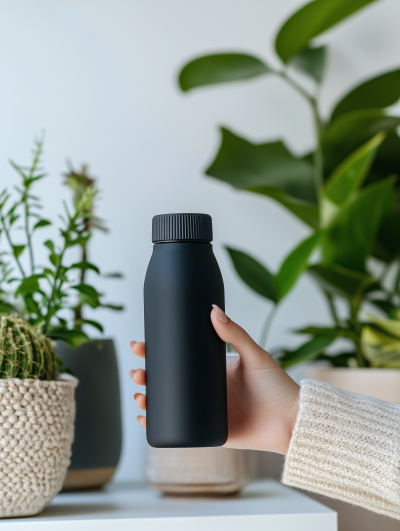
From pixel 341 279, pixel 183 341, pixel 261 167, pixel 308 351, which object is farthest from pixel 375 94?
pixel 183 341

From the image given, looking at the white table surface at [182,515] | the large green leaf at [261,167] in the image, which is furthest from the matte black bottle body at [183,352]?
the large green leaf at [261,167]

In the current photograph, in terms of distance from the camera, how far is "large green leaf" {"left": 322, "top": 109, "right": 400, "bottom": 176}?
1012 millimetres

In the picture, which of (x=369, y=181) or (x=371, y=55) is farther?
(x=371, y=55)

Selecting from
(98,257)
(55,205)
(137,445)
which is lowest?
(137,445)

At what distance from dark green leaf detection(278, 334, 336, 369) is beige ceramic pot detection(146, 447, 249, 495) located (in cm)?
17

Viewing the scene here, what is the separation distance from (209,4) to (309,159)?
16.5 inches

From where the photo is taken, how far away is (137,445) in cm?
110

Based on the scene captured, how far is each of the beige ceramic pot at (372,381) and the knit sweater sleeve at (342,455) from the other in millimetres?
267

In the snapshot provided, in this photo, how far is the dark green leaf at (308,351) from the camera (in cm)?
89

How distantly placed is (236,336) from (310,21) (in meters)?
0.75

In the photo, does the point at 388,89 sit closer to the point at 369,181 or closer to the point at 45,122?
the point at 369,181

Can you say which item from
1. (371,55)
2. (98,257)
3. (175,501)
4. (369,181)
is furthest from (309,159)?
(175,501)

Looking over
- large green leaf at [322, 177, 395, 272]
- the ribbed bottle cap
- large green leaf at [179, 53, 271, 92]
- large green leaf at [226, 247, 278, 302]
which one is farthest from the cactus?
large green leaf at [179, 53, 271, 92]

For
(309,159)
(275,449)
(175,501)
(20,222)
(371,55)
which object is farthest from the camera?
(371,55)
